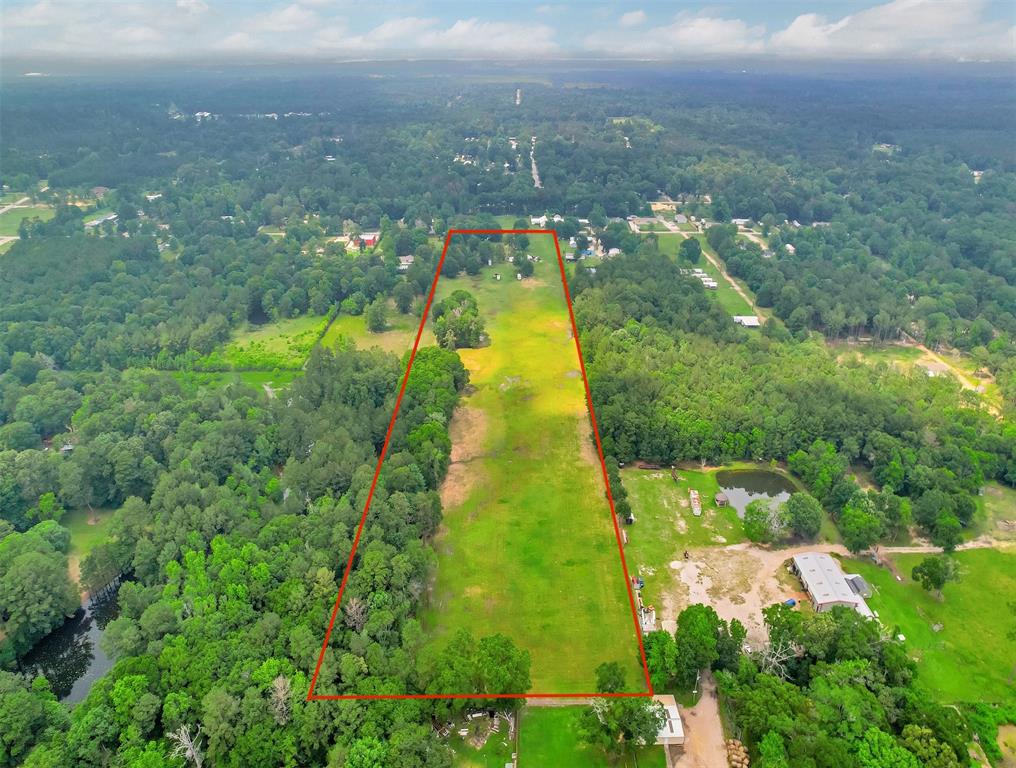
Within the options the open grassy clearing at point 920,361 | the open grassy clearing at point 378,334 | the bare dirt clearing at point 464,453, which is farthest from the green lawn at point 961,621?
the open grassy clearing at point 378,334

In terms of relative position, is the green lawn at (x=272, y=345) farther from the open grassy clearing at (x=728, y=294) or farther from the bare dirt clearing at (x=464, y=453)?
the open grassy clearing at (x=728, y=294)

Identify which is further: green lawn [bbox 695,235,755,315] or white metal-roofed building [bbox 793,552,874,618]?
green lawn [bbox 695,235,755,315]

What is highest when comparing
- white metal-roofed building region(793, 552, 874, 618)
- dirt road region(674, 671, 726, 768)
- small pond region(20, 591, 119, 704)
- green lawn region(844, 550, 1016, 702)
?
white metal-roofed building region(793, 552, 874, 618)

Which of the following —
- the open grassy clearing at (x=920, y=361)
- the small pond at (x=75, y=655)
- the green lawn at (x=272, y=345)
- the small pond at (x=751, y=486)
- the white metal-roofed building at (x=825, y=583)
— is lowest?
the small pond at (x=75, y=655)

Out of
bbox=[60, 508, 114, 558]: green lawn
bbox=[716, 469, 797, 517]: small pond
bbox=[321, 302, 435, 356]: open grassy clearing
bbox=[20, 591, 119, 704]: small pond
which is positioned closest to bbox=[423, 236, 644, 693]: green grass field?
bbox=[716, 469, 797, 517]: small pond

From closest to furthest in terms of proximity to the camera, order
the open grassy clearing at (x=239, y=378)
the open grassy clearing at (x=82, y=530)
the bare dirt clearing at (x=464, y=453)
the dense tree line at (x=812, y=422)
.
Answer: the bare dirt clearing at (x=464, y=453)
the open grassy clearing at (x=82, y=530)
the dense tree line at (x=812, y=422)
the open grassy clearing at (x=239, y=378)

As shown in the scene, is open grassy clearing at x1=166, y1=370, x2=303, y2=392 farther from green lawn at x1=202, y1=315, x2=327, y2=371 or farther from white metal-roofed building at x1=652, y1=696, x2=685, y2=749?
white metal-roofed building at x1=652, y1=696, x2=685, y2=749

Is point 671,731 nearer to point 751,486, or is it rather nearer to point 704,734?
point 704,734
